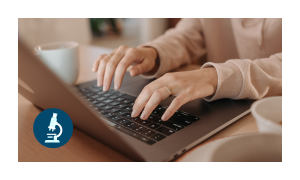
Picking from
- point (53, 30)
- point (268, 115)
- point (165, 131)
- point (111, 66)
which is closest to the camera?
point (268, 115)

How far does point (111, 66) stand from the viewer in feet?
1.70

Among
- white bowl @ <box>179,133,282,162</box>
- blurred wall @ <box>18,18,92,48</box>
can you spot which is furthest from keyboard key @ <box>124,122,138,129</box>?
blurred wall @ <box>18,18,92,48</box>

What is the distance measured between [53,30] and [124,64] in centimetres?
202

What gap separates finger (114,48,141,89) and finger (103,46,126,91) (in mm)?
12

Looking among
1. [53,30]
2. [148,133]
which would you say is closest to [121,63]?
[148,133]

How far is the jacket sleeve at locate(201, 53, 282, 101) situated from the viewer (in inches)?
16.4

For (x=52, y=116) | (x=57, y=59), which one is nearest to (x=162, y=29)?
(x=57, y=59)

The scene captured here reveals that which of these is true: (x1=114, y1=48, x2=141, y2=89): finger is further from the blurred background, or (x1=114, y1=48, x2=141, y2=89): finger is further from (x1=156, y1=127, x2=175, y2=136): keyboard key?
the blurred background

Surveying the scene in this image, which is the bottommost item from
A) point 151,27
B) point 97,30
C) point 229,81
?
point 97,30

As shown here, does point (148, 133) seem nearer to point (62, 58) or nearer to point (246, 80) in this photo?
point (246, 80)

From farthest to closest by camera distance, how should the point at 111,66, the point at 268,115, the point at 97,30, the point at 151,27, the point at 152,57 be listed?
the point at 97,30
the point at 151,27
the point at 152,57
the point at 111,66
the point at 268,115
